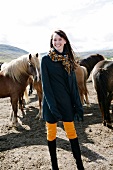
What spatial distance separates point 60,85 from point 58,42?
54 cm

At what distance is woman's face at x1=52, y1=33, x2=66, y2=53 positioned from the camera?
8.75 feet

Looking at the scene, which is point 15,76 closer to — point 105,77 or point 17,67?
point 17,67

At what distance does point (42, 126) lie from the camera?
5.93m

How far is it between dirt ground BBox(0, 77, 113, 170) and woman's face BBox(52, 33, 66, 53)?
1.95m

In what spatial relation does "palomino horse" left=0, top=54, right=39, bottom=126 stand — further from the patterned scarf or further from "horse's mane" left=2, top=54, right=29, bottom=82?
the patterned scarf

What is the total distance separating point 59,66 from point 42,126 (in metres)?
3.53

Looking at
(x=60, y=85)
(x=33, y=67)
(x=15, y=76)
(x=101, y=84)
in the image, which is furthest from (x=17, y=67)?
(x=60, y=85)

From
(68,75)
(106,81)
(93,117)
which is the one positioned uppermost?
(68,75)

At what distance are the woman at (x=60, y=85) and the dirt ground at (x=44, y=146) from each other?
95 centimetres

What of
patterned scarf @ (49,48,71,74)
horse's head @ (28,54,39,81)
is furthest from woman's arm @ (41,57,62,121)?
horse's head @ (28,54,39,81)

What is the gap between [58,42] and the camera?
2.68 metres

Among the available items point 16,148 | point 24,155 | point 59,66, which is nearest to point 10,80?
point 16,148

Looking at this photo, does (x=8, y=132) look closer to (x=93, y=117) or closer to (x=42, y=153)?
(x=42, y=153)

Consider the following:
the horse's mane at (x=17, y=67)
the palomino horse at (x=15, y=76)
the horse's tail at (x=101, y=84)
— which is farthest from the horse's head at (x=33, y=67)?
the horse's tail at (x=101, y=84)
